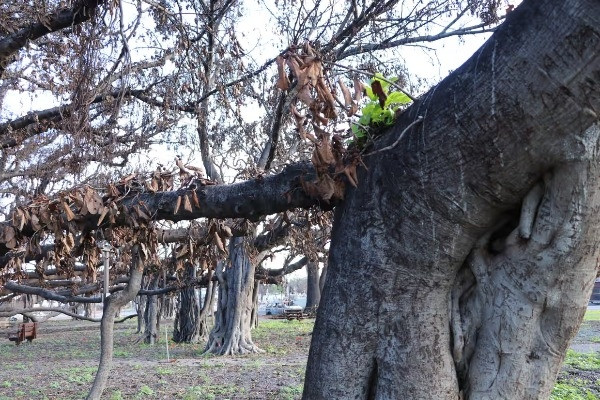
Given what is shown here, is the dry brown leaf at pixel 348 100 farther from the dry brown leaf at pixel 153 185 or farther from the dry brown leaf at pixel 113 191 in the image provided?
the dry brown leaf at pixel 113 191

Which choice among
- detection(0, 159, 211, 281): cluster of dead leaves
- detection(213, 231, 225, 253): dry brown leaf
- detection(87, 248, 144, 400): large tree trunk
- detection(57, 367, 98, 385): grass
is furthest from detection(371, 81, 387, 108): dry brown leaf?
detection(57, 367, 98, 385): grass

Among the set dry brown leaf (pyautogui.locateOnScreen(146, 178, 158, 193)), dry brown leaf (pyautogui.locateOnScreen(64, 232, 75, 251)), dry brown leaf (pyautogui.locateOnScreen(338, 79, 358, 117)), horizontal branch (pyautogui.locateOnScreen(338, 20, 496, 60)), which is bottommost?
dry brown leaf (pyautogui.locateOnScreen(64, 232, 75, 251))

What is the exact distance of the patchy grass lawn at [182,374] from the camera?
8172 mm

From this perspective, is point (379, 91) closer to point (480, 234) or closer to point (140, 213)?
point (480, 234)

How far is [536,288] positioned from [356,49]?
753 cm

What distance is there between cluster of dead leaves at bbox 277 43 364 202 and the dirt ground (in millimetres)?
5464

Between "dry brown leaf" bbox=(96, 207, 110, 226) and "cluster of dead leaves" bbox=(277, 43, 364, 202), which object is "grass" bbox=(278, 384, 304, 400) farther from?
"cluster of dead leaves" bbox=(277, 43, 364, 202)

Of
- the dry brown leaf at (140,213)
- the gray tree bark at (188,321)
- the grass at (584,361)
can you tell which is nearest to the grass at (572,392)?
the grass at (584,361)

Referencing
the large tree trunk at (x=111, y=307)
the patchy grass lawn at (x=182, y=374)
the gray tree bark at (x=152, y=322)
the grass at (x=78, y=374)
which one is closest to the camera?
the large tree trunk at (x=111, y=307)

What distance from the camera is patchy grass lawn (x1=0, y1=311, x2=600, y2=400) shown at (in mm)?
8172

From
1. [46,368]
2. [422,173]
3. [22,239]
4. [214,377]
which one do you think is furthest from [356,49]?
[46,368]

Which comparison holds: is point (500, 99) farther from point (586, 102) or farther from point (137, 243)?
point (137, 243)

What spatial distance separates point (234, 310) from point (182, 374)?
456 centimetres

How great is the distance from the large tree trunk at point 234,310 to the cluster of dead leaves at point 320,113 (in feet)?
40.8
